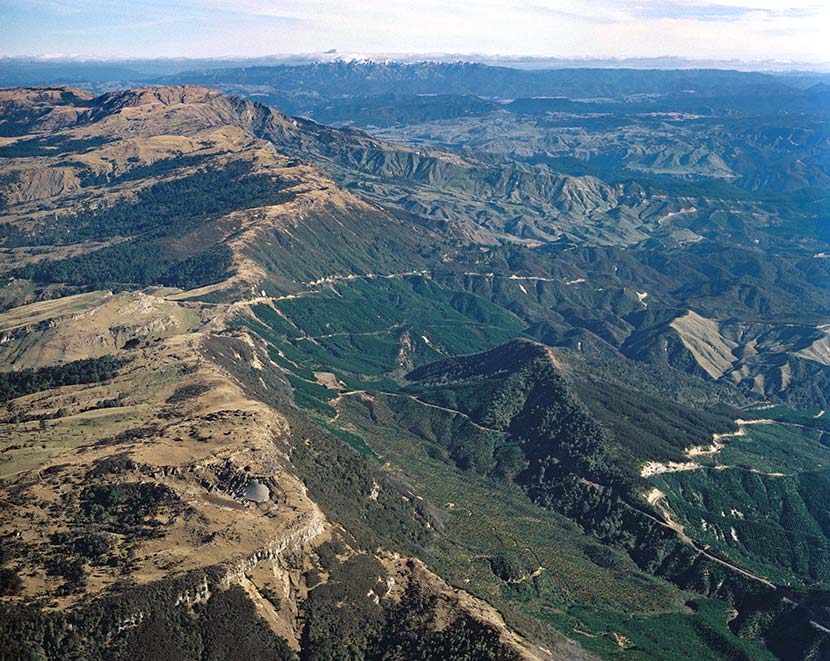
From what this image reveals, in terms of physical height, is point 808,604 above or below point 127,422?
below

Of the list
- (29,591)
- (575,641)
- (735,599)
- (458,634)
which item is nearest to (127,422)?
(29,591)

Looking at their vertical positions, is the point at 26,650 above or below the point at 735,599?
above

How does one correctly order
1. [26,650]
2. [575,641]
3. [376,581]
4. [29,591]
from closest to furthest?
[26,650] → [29,591] → [376,581] → [575,641]

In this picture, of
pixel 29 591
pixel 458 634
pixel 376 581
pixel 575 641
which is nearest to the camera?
pixel 29 591

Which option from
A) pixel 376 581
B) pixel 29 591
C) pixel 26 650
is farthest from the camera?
pixel 376 581

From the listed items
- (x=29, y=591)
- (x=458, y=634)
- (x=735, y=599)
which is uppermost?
(x=29, y=591)

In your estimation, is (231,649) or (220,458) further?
(220,458)

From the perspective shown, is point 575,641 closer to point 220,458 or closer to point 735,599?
point 735,599

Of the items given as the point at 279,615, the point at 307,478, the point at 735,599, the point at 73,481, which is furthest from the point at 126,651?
the point at 735,599

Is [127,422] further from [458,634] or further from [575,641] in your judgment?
[575,641]
